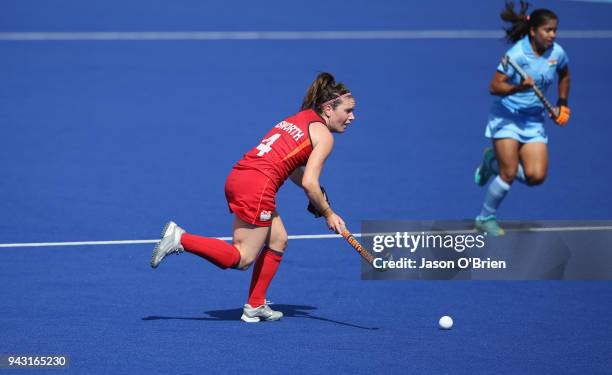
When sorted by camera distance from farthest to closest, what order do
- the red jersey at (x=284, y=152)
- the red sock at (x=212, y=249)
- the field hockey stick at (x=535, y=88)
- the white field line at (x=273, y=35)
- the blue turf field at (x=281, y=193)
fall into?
1. the white field line at (x=273, y=35)
2. the field hockey stick at (x=535, y=88)
3. the red jersey at (x=284, y=152)
4. the red sock at (x=212, y=249)
5. the blue turf field at (x=281, y=193)

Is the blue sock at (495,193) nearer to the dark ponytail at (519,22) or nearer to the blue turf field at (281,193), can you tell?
the blue turf field at (281,193)

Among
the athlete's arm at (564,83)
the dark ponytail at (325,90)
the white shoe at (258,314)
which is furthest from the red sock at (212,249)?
the athlete's arm at (564,83)

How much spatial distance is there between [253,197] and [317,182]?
1.54 ft

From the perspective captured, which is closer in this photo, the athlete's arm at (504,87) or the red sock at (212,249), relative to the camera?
the red sock at (212,249)

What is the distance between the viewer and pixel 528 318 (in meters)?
7.95

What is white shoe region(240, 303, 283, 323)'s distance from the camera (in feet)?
25.2

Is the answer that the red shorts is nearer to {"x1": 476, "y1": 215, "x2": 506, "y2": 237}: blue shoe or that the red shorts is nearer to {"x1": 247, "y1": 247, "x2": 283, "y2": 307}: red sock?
{"x1": 247, "y1": 247, "x2": 283, "y2": 307}: red sock

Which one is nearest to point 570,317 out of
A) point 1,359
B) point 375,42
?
point 1,359

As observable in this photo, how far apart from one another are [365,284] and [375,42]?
10848 mm

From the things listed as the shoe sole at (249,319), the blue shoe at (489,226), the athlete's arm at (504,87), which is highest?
the athlete's arm at (504,87)

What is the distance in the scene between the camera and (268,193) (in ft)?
24.4

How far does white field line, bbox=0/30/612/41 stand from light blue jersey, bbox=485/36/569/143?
32.0 feet

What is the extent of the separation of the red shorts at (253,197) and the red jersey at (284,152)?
59 millimetres

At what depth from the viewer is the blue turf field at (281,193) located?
7.30 meters
